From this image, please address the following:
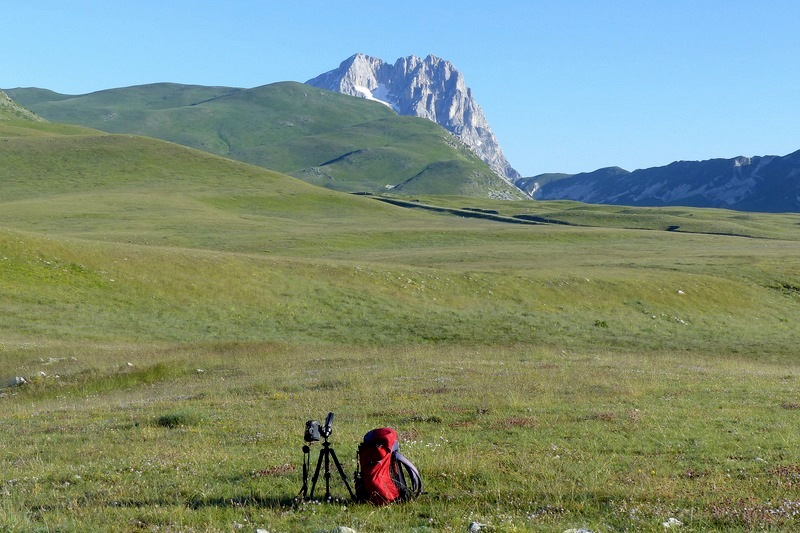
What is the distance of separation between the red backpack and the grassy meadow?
31cm

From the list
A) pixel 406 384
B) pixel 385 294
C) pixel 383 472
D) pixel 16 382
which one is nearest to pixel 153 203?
A: pixel 385 294

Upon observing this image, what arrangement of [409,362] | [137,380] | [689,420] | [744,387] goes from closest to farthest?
[689,420], [744,387], [137,380], [409,362]

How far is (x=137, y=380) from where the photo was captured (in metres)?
30.9

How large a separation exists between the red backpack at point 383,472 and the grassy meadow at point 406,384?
12.0 inches

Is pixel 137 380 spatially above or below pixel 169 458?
below

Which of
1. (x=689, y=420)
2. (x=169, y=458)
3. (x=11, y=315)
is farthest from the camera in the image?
(x=11, y=315)

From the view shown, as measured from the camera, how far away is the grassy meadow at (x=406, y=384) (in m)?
12.0

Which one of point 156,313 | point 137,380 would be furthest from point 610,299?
point 137,380

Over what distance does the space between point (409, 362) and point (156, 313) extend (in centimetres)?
2146

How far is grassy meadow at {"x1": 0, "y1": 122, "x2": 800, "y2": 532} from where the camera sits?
39.4ft

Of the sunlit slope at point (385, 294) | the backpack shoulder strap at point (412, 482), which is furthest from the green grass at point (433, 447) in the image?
the sunlit slope at point (385, 294)

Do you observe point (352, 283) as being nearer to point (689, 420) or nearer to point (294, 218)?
point (689, 420)

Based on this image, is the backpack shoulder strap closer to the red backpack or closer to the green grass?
the red backpack

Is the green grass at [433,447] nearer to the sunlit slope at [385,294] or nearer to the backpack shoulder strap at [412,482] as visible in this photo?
the backpack shoulder strap at [412,482]
